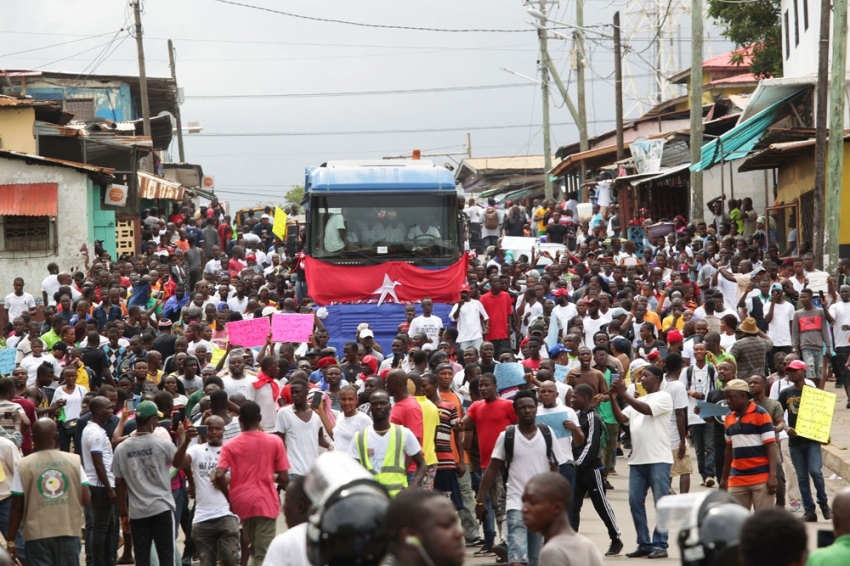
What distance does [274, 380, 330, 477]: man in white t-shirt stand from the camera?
1098 cm

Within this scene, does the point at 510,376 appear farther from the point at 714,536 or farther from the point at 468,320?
the point at 714,536

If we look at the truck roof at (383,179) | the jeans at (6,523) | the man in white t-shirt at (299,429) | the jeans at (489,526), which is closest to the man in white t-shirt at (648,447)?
the jeans at (489,526)

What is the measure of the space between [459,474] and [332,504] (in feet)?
25.1

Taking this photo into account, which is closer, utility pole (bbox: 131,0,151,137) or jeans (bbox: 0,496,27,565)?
jeans (bbox: 0,496,27,565)

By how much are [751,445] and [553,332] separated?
7813mm

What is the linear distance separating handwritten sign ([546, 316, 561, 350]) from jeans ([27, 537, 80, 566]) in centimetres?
961

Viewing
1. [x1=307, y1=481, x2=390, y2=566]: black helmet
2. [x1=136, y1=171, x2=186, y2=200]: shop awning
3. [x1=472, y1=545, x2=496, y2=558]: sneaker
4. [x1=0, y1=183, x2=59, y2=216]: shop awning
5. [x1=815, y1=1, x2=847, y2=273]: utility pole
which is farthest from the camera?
[x1=136, y1=171, x2=186, y2=200]: shop awning

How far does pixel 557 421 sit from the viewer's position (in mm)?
10648

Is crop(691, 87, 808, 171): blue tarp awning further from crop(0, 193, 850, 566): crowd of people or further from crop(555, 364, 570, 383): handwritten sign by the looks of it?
crop(555, 364, 570, 383): handwritten sign

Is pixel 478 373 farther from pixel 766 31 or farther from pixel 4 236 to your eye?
pixel 766 31

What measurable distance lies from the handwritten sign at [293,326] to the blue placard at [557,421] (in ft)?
21.1

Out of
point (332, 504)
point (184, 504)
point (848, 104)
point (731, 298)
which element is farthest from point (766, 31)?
point (332, 504)

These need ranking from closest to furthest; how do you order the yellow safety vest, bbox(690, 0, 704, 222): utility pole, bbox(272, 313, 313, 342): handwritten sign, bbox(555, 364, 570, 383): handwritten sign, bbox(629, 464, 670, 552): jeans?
1. the yellow safety vest
2. bbox(629, 464, 670, 552): jeans
3. bbox(555, 364, 570, 383): handwritten sign
4. bbox(272, 313, 313, 342): handwritten sign
5. bbox(690, 0, 704, 222): utility pole

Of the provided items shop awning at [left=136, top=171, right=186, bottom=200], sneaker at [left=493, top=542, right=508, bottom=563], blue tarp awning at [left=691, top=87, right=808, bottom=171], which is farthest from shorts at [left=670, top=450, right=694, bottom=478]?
shop awning at [left=136, top=171, right=186, bottom=200]
